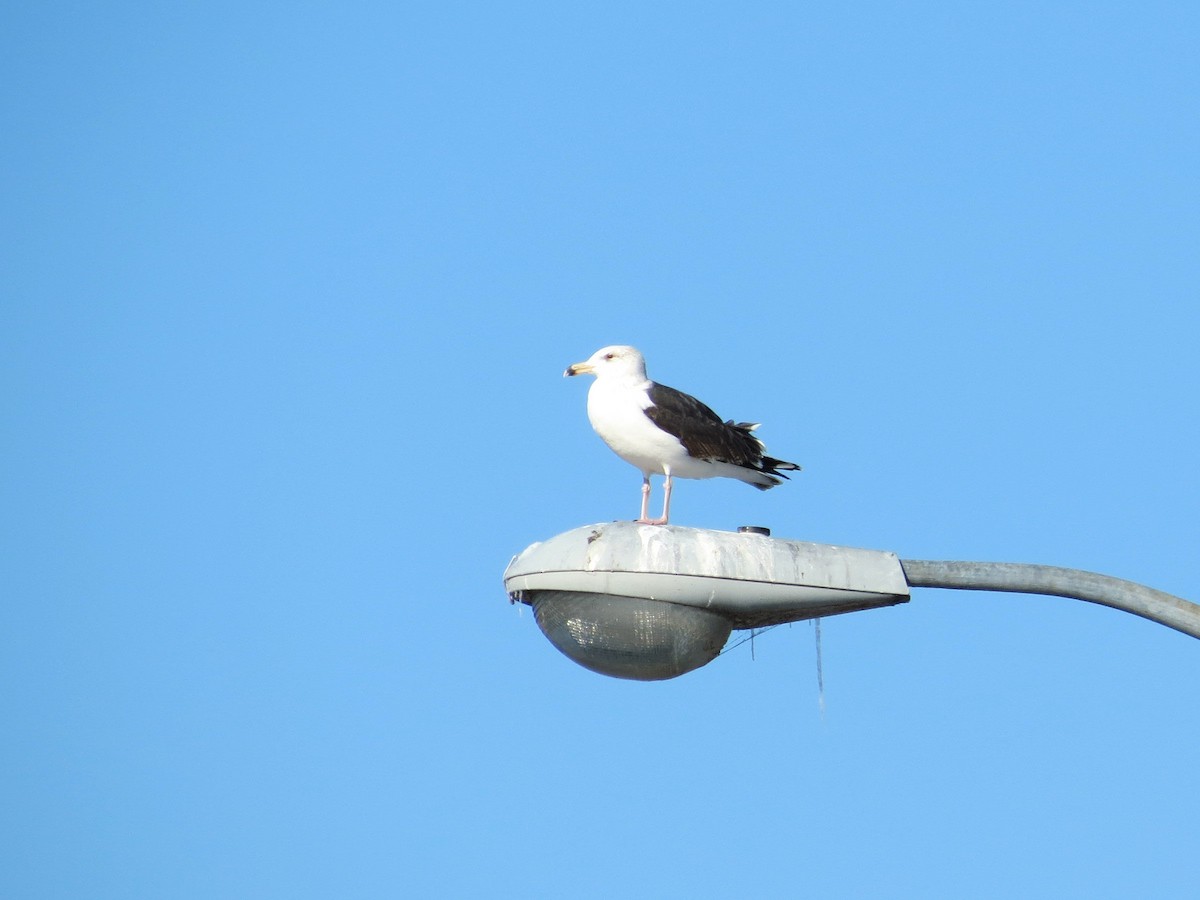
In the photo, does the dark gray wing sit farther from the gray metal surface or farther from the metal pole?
the metal pole

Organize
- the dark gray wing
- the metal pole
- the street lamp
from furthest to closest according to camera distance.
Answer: the dark gray wing
the street lamp
the metal pole

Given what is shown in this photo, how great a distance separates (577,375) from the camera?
11477 millimetres

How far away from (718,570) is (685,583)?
15 cm

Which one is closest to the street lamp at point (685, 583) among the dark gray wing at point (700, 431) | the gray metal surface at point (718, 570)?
the gray metal surface at point (718, 570)

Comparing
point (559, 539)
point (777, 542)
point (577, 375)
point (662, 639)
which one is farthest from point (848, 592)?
point (577, 375)

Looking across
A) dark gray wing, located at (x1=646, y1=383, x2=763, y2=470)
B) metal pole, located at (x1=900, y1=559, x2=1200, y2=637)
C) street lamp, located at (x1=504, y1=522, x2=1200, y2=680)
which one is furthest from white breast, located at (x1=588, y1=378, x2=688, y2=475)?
metal pole, located at (x1=900, y1=559, x2=1200, y2=637)

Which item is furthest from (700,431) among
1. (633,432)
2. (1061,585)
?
(1061,585)

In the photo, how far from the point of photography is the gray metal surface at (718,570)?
23.1 feet

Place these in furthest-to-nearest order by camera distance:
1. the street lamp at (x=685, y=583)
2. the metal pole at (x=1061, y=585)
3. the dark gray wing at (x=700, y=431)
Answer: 1. the dark gray wing at (x=700, y=431)
2. the street lamp at (x=685, y=583)
3. the metal pole at (x=1061, y=585)

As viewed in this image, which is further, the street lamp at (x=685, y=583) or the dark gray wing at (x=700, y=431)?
the dark gray wing at (x=700, y=431)

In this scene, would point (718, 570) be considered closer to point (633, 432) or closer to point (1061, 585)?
point (1061, 585)

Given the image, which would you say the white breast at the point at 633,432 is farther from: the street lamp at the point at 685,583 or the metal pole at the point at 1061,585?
the metal pole at the point at 1061,585

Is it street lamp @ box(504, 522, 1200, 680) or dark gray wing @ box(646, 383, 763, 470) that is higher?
dark gray wing @ box(646, 383, 763, 470)

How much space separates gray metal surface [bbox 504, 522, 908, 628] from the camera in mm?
7035
